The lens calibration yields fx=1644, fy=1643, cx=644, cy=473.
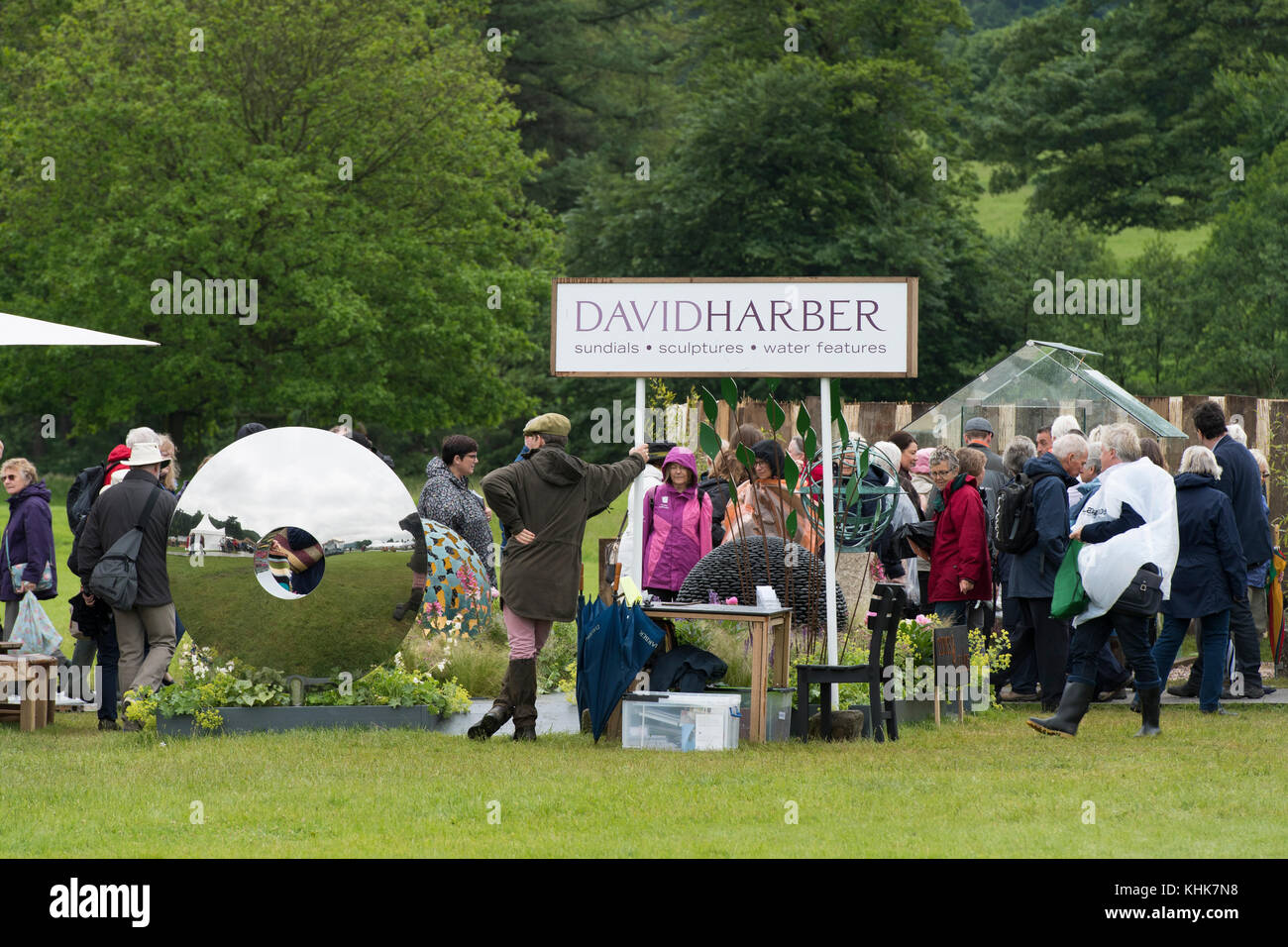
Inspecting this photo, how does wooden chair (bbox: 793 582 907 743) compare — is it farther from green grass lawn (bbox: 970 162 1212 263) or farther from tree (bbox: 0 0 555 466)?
green grass lawn (bbox: 970 162 1212 263)

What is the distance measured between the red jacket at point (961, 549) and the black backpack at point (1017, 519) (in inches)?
9.2

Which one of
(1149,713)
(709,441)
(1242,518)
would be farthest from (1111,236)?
(1149,713)

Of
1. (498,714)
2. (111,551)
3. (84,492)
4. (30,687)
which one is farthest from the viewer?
(84,492)

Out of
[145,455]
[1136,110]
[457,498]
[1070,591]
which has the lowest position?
[1070,591]

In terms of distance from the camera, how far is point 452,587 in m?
11.6

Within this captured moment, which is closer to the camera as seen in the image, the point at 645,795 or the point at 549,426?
the point at 645,795

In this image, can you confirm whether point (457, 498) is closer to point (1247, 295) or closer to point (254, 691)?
point (254, 691)

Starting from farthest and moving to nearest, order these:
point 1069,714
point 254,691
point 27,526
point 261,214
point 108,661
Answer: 1. point 261,214
2. point 27,526
3. point 108,661
4. point 254,691
5. point 1069,714

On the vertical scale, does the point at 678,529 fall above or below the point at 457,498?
below

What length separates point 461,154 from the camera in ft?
121

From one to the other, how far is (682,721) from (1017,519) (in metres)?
2.85

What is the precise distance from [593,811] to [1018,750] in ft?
9.43

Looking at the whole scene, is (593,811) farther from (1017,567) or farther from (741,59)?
(741,59)

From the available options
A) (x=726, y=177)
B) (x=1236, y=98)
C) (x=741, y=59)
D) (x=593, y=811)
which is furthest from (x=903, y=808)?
(x=1236, y=98)
